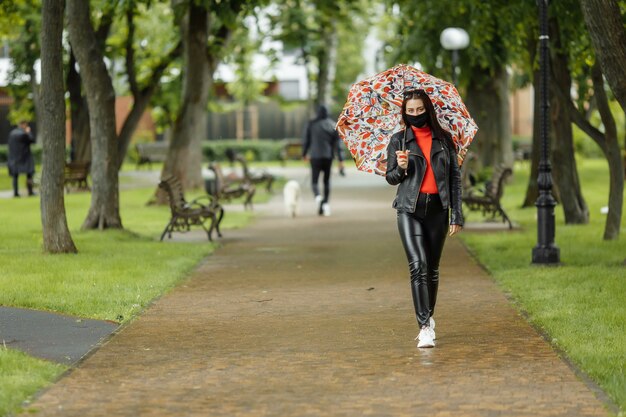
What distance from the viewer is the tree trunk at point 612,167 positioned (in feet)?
62.2

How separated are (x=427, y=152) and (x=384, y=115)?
0.69 m

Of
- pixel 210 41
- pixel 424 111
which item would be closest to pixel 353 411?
pixel 424 111

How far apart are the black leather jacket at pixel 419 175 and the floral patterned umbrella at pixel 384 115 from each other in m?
0.29

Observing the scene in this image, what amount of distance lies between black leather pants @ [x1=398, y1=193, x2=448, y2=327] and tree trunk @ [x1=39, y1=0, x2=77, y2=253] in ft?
28.2

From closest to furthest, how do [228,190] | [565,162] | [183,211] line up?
A: [183,211]
[565,162]
[228,190]

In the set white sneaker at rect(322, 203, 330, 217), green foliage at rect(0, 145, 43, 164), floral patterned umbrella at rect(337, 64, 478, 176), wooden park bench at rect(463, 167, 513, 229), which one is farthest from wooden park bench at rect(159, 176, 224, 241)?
green foliage at rect(0, 145, 43, 164)

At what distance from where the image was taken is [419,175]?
10195mm

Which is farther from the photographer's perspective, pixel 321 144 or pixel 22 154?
pixel 22 154

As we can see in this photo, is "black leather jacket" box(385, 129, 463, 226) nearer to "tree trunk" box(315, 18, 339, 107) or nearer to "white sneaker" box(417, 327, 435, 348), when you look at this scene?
"white sneaker" box(417, 327, 435, 348)

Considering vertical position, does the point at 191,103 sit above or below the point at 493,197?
above

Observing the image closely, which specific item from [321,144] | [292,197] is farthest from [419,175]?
[292,197]

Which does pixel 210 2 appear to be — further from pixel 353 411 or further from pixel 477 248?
pixel 353 411

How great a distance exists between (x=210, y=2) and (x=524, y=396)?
14.4 m

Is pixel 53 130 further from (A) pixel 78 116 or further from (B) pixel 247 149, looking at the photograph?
(B) pixel 247 149
